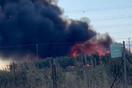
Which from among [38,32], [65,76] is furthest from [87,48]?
[65,76]

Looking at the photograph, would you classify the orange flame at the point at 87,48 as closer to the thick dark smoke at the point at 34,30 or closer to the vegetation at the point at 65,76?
the thick dark smoke at the point at 34,30

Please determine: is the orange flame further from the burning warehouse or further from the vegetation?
the vegetation

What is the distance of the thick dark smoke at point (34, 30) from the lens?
165ft

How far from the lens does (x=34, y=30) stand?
176 feet

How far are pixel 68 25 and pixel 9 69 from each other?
3429 cm

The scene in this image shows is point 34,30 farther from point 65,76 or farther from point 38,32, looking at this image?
point 65,76

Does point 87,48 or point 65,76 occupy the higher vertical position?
point 87,48

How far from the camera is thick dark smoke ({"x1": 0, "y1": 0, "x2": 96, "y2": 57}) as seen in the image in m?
50.4

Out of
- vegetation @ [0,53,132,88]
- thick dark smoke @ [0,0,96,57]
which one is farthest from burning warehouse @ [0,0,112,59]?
vegetation @ [0,53,132,88]

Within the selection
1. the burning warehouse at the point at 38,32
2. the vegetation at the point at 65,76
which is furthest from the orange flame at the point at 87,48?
the vegetation at the point at 65,76

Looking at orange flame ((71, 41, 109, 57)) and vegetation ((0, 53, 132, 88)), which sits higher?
orange flame ((71, 41, 109, 57))

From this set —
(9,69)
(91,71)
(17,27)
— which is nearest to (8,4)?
(17,27)

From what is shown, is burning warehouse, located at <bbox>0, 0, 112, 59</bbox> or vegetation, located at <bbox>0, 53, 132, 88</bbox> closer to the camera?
vegetation, located at <bbox>0, 53, 132, 88</bbox>

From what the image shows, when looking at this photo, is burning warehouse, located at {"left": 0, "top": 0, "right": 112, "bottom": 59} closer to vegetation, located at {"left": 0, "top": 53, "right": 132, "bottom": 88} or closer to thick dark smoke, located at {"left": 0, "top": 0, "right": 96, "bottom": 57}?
thick dark smoke, located at {"left": 0, "top": 0, "right": 96, "bottom": 57}
